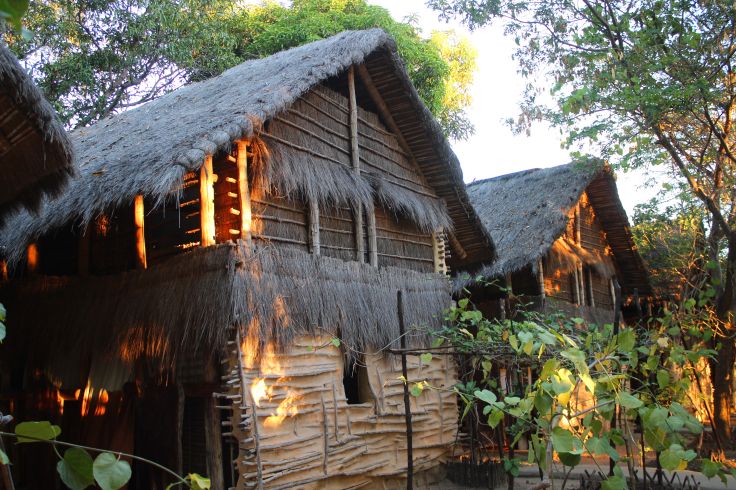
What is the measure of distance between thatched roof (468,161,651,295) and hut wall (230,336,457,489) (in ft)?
14.3

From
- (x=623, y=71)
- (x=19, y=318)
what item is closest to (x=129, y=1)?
(x=19, y=318)

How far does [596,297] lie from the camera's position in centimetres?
1675

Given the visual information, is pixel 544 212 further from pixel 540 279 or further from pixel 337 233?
pixel 337 233

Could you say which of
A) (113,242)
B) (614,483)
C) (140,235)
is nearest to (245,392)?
(140,235)

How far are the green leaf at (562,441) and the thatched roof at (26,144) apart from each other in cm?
449

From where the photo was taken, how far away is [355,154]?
930 cm

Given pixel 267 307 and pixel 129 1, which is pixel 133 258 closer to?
pixel 267 307

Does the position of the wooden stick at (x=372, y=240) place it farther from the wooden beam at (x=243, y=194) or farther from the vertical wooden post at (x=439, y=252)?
the wooden beam at (x=243, y=194)

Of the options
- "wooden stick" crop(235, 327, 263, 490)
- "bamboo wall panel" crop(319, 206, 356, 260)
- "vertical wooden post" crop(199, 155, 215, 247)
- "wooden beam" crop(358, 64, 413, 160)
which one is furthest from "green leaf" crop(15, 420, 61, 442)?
"wooden beam" crop(358, 64, 413, 160)

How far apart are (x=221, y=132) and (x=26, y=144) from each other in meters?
1.80

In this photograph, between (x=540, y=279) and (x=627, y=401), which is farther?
(x=540, y=279)

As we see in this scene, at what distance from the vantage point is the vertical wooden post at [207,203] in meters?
6.83

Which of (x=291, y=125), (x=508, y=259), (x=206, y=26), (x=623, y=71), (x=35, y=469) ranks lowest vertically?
(x=35, y=469)

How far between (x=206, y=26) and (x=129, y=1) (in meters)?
1.90
